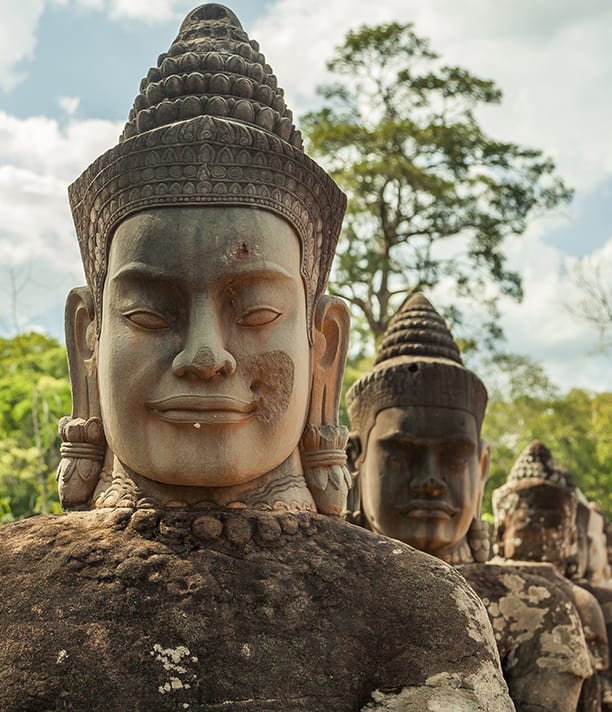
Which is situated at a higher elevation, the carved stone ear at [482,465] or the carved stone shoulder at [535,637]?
the carved stone ear at [482,465]

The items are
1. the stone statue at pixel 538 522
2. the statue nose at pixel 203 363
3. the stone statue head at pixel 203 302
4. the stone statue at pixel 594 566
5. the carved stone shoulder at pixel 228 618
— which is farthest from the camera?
the stone statue at pixel 538 522

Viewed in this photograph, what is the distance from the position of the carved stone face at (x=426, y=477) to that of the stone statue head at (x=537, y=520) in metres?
2.81

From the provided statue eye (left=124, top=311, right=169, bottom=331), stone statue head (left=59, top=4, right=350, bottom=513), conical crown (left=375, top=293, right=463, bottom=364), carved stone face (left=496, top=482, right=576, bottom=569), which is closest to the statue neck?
stone statue head (left=59, top=4, right=350, bottom=513)

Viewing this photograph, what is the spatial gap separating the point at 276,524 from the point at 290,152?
1476 mm

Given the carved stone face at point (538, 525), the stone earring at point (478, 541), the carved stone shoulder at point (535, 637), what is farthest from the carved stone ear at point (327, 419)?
the carved stone face at point (538, 525)

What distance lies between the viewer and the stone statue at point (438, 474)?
218 inches

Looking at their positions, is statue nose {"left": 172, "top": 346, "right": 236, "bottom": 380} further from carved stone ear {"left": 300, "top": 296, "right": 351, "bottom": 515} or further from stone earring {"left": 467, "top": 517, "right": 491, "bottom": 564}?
stone earring {"left": 467, "top": 517, "right": 491, "bottom": 564}

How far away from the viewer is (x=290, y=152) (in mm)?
3826

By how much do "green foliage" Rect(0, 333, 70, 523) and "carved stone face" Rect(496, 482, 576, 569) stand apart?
899cm

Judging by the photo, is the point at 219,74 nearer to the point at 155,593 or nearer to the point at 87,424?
the point at 87,424

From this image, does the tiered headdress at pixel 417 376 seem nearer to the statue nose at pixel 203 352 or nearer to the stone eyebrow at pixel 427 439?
the stone eyebrow at pixel 427 439

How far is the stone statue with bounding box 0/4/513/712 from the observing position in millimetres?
3129

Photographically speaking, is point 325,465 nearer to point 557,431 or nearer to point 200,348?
point 200,348

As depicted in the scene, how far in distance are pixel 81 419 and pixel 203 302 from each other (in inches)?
35.9
